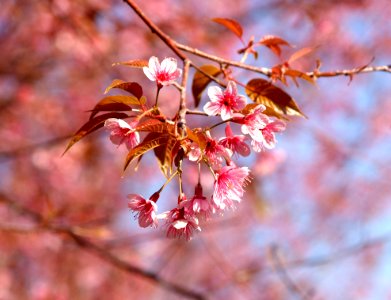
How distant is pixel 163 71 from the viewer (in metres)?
1.22

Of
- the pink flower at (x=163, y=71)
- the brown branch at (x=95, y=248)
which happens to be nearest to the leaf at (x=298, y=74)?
the pink flower at (x=163, y=71)

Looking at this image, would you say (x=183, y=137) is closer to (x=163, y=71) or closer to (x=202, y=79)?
(x=163, y=71)

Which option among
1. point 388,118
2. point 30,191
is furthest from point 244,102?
point 388,118

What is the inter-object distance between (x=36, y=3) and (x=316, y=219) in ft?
24.8

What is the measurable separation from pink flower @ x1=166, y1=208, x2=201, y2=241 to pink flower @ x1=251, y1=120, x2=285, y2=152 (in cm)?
26

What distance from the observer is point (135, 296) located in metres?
9.54

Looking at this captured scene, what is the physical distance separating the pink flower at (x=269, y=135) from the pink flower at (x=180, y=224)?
26 cm

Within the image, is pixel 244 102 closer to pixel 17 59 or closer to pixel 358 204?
pixel 17 59

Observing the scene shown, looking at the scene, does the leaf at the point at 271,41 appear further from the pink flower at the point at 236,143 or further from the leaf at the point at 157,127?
the leaf at the point at 157,127

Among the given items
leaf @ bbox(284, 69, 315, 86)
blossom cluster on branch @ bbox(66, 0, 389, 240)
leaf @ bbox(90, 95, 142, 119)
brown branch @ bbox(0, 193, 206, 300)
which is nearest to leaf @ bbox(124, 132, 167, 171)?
blossom cluster on branch @ bbox(66, 0, 389, 240)

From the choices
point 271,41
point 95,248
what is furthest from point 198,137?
point 95,248

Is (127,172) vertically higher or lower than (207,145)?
higher

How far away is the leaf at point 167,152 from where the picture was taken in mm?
1099

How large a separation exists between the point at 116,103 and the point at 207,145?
251 mm
